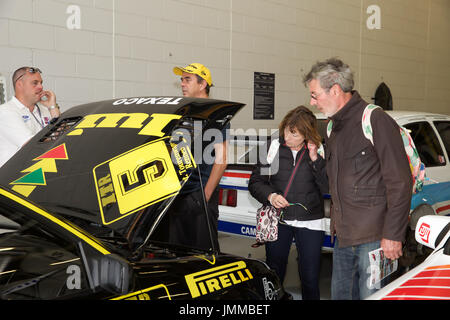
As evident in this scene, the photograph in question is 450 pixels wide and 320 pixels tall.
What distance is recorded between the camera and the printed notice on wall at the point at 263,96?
23.7 feet

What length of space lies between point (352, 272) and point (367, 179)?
1.84ft

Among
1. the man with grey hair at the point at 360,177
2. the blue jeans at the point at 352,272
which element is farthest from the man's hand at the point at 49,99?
the blue jeans at the point at 352,272

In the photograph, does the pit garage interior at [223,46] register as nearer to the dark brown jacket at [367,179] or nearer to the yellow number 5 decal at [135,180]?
the dark brown jacket at [367,179]

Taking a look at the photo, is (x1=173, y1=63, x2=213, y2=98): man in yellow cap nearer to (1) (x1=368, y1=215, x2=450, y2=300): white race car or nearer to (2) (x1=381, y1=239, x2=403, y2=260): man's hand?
(2) (x1=381, y1=239, x2=403, y2=260): man's hand

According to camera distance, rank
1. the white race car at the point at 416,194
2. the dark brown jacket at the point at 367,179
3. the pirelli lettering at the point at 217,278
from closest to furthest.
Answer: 1. the pirelli lettering at the point at 217,278
2. the dark brown jacket at the point at 367,179
3. the white race car at the point at 416,194

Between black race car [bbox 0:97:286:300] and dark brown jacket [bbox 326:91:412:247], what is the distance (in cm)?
56

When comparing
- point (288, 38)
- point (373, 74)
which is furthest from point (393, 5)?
point (288, 38)

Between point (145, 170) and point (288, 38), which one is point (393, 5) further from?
point (145, 170)

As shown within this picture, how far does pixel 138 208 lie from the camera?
73.7 inches

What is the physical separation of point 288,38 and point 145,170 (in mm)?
6171

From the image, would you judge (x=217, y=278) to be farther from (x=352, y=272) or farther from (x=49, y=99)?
(x=49, y=99)

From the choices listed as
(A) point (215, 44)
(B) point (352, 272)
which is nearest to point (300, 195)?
(B) point (352, 272)

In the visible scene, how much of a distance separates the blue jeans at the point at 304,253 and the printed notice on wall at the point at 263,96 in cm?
413
